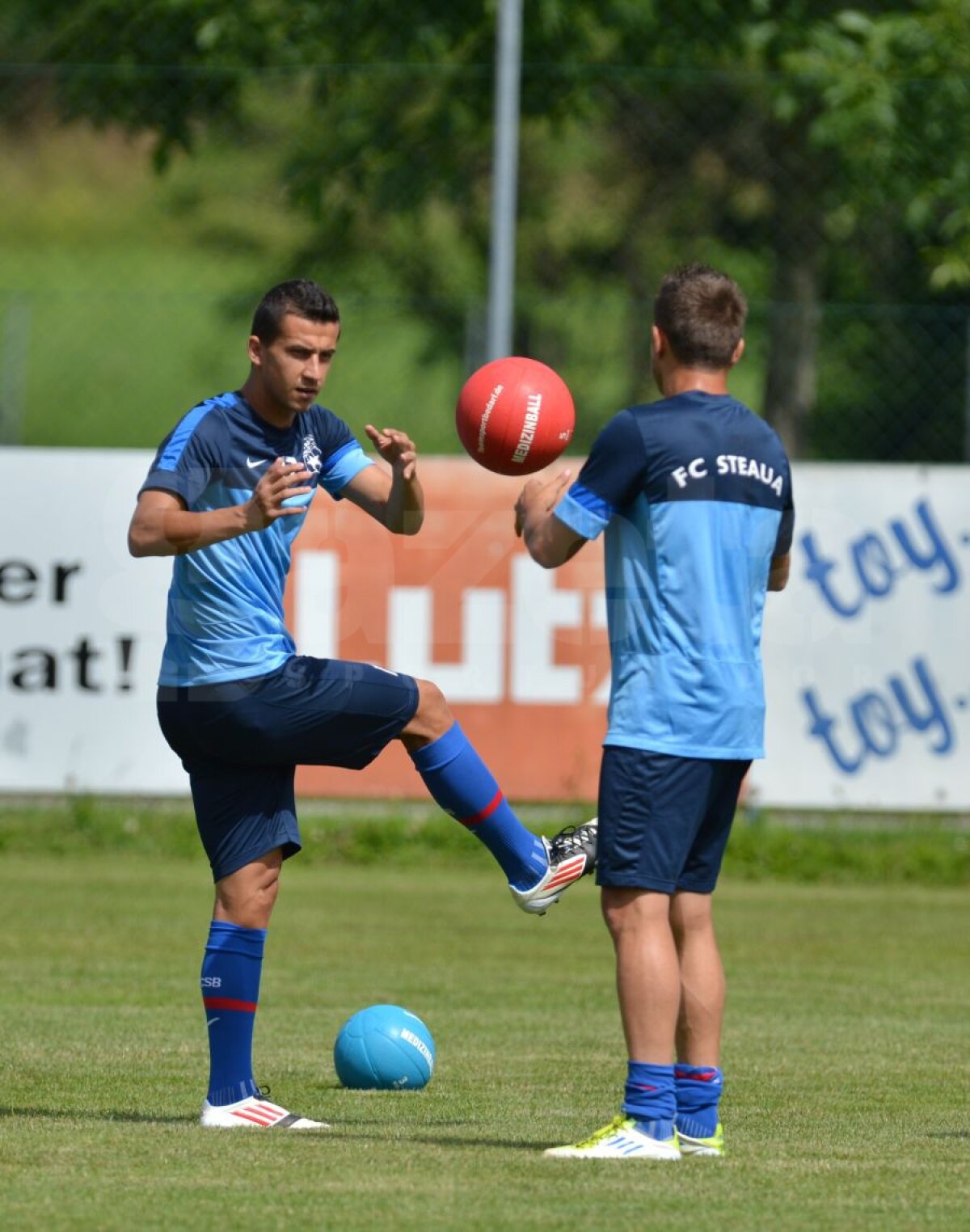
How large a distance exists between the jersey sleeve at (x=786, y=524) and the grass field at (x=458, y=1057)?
61.6 inches

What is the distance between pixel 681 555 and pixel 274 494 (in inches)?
43.6

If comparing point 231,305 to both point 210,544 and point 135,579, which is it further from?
point 210,544

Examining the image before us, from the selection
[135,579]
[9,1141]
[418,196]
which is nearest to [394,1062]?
[9,1141]

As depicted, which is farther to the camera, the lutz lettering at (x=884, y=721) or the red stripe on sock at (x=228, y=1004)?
the lutz lettering at (x=884, y=721)

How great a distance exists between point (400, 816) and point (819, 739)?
2.59 metres

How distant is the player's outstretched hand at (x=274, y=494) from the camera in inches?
247

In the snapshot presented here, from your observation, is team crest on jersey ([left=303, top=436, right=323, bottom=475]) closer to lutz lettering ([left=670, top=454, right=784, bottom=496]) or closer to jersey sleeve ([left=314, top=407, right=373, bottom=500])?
jersey sleeve ([left=314, top=407, right=373, bottom=500])

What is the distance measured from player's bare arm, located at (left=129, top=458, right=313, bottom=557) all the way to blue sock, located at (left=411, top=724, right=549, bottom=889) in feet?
3.21

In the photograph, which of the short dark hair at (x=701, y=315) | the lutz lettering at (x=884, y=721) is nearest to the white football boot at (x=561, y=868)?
the short dark hair at (x=701, y=315)

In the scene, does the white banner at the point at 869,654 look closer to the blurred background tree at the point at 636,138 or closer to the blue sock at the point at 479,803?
the blurred background tree at the point at 636,138

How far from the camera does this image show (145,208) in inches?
1836

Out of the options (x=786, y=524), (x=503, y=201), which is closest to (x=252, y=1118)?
(x=786, y=524)

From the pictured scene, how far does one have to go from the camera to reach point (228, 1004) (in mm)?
6852

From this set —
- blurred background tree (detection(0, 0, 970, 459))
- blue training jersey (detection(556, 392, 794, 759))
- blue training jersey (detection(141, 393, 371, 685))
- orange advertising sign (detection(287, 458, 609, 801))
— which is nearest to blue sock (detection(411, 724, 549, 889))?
blue training jersey (detection(141, 393, 371, 685))
